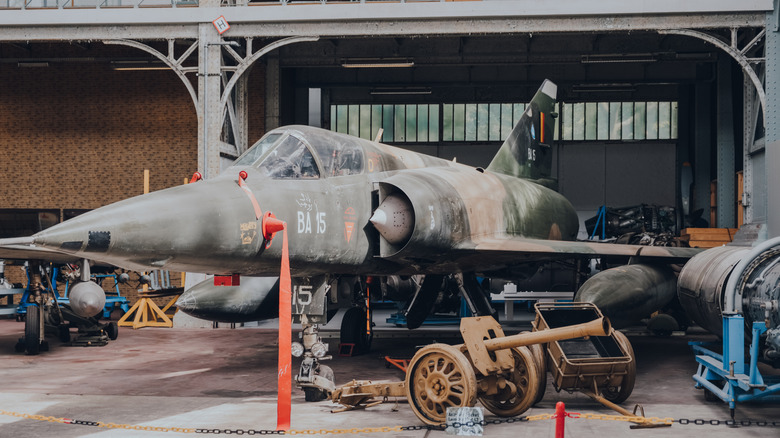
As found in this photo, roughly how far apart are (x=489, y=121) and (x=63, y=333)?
16.7 m

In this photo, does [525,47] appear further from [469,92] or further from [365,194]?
[365,194]

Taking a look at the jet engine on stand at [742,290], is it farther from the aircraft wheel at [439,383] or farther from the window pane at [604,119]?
the window pane at [604,119]

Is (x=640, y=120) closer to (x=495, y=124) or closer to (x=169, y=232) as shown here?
(x=495, y=124)

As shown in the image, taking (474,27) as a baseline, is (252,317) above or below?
below

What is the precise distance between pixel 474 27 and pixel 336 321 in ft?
26.3

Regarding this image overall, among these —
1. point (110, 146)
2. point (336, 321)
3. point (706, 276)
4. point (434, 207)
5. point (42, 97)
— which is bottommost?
point (336, 321)

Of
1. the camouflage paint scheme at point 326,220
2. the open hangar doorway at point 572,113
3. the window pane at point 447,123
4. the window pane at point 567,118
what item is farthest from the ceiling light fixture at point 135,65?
the window pane at point 567,118

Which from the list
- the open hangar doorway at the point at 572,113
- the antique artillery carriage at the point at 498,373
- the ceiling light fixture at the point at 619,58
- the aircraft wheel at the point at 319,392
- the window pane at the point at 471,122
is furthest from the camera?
the window pane at the point at 471,122

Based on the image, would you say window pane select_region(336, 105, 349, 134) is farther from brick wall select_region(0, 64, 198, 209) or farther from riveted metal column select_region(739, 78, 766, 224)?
riveted metal column select_region(739, 78, 766, 224)

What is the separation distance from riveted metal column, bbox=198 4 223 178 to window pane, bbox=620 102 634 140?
51.0 feet

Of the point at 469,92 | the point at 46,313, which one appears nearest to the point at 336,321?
the point at 46,313

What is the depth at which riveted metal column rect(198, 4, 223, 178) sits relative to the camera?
16594 millimetres

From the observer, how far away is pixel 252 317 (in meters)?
11.1

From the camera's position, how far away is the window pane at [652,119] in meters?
26.9
